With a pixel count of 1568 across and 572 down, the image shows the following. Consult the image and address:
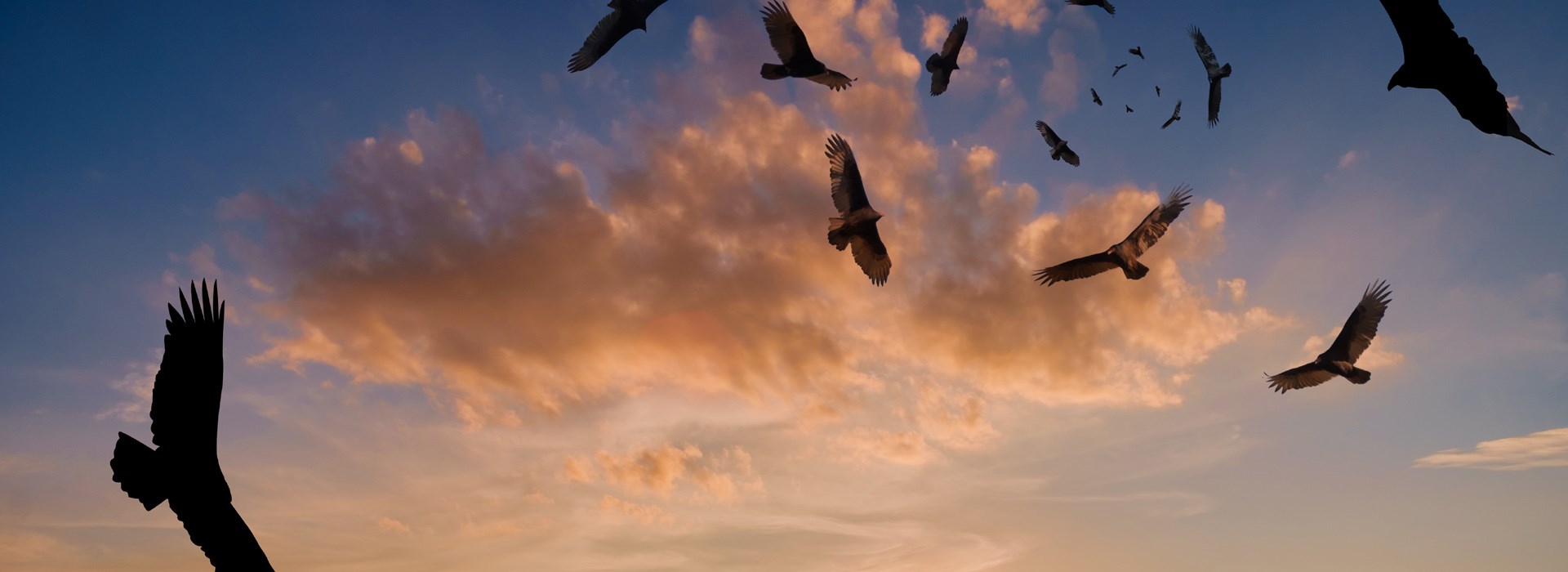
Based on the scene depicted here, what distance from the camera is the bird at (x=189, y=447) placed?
768 cm

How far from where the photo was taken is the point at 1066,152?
2091cm

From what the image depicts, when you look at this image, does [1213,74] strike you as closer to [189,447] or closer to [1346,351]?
[1346,351]

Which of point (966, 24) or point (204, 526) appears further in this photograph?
point (966, 24)

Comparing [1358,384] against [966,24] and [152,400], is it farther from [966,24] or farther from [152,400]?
[152,400]

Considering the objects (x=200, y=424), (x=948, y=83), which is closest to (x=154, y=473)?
(x=200, y=424)

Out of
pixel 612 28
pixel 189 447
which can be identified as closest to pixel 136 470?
Result: pixel 189 447

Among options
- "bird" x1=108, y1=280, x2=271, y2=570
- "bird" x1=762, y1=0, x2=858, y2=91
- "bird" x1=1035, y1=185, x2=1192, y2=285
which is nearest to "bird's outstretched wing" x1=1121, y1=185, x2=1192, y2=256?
"bird" x1=1035, y1=185, x2=1192, y2=285

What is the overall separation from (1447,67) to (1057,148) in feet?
43.4

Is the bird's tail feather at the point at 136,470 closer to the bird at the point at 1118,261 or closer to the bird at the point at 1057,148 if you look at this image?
the bird at the point at 1118,261

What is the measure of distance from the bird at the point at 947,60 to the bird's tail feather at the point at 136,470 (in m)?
17.1

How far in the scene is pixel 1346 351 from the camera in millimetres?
17922

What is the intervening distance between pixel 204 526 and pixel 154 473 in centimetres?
68

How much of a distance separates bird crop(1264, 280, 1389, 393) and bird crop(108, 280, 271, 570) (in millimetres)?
19025

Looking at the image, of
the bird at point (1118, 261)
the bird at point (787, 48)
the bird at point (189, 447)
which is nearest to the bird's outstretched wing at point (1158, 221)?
the bird at point (1118, 261)
